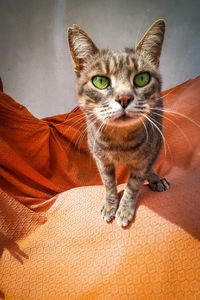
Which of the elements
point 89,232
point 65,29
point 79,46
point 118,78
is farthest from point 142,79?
point 65,29

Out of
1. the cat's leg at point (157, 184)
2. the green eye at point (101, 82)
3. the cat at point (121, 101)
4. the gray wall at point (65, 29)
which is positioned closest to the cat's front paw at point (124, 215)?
the cat at point (121, 101)

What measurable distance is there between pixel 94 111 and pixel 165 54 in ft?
5.03

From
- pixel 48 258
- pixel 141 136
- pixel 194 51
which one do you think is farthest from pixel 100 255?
pixel 194 51

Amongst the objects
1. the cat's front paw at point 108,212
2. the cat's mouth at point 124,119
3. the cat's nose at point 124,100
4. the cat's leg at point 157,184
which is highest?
the cat's nose at point 124,100

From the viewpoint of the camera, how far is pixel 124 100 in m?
0.54

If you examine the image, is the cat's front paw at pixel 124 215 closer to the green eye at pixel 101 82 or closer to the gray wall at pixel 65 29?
the green eye at pixel 101 82

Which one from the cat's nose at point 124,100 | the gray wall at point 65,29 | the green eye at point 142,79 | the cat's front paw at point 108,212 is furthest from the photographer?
the gray wall at point 65,29

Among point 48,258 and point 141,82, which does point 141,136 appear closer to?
point 141,82

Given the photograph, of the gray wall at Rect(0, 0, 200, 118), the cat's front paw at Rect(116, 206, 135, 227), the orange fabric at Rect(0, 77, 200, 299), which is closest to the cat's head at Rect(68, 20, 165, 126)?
the orange fabric at Rect(0, 77, 200, 299)

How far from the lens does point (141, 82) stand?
2.12 ft

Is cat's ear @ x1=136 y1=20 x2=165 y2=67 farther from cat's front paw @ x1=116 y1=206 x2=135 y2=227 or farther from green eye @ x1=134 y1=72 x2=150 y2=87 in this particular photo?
cat's front paw @ x1=116 y1=206 x2=135 y2=227

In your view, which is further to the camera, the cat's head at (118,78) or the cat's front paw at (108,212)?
the cat's front paw at (108,212)

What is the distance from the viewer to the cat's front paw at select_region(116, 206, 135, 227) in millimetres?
700

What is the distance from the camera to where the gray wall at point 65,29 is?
61.2 inches
